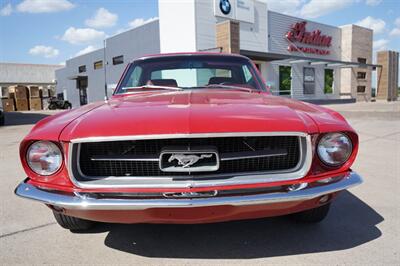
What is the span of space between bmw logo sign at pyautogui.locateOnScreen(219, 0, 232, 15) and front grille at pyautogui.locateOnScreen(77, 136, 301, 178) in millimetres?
14775

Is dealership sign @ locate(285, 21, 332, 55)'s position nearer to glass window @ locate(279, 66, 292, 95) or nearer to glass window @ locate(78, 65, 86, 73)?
glass window @ locate(279, 66, 292, 95)

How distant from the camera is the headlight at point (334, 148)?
78.3 inches

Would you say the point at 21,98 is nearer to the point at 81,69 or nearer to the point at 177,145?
the point at 81,69

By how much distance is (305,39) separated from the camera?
2177 centimetres

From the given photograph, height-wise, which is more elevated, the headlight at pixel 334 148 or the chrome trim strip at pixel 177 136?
the chrome trim strip at pixel 177 136

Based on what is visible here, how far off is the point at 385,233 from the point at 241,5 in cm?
1586

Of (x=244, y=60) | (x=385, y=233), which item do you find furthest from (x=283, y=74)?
(x=385, y=233)

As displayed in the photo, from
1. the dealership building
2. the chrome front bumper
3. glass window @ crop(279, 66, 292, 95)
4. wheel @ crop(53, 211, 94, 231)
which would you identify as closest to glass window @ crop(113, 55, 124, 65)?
the dealership building

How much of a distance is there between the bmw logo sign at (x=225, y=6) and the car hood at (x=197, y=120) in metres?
14.5

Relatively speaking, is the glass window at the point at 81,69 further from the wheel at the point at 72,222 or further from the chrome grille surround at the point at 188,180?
the chrome grille surround at the point at 188,180

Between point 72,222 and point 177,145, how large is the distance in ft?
3.76

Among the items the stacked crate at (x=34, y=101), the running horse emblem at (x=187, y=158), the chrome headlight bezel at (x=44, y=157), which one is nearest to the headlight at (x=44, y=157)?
the chrome headlight bezel at (x=44, y=157)

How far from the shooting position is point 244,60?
369 cm

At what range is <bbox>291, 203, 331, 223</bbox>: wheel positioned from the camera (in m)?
2.44
